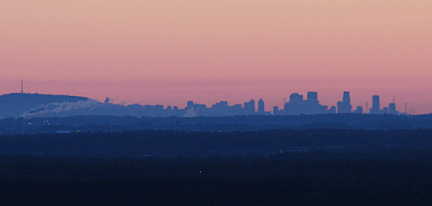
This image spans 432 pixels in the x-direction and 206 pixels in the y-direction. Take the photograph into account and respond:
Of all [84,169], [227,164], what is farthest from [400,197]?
[84,169]

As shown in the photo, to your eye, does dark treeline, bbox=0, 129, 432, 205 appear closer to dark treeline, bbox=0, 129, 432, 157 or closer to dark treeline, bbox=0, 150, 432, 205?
dark treeline, bbox=0, 150, 432, 205

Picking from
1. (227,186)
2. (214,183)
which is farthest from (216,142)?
(227,186)

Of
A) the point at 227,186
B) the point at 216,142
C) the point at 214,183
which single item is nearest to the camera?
the point at 227,186

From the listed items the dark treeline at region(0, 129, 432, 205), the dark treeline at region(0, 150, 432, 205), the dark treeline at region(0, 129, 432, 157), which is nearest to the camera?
the dark treeline at region(0, 150, 432, 205)

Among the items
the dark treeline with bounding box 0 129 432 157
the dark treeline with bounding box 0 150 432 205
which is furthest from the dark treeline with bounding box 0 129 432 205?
the dark treeline with bounding box 0 129 432 157

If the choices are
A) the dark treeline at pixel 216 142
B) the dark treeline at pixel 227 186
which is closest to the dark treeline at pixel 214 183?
the dark treeline at pixel 227 186

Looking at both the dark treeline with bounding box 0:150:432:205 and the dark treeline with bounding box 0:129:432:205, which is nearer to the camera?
the dark treeline with bounding box 0:150:432:205

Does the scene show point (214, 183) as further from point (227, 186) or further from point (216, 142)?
point (216, 142)

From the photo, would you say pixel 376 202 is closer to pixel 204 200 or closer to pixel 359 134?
pixel 204 200

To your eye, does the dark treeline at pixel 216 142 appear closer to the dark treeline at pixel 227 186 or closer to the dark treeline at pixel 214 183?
the dark treeline at pixel 214 183
